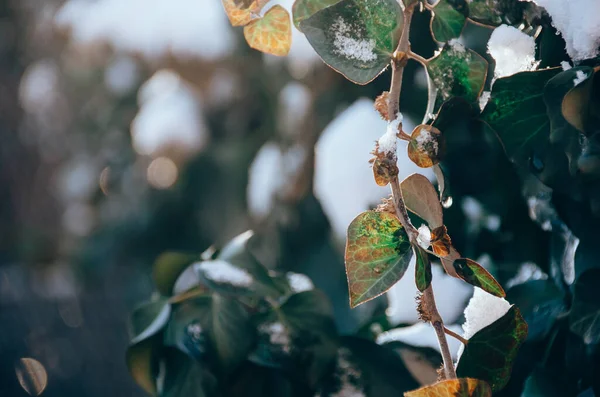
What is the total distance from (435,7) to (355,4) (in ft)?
0.13

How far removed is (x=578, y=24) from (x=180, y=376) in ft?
0.77

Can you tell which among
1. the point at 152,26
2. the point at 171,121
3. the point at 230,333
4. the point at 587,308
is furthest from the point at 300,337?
the point at 152,26

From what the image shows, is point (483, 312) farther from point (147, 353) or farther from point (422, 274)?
point (147, 353)

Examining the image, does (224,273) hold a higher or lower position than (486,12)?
lower

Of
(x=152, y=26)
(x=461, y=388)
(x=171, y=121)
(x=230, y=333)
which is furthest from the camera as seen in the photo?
(x=152, y=26)

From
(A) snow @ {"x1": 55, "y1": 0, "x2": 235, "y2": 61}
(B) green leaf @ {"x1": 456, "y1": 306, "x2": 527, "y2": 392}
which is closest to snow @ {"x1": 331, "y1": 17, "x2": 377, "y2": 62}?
(B) green leaf @ {"x1": 456, "y1": 306, "x2": 527, "y2": 392}

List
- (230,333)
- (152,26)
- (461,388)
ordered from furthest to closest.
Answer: (152,26)
(230,333)
(461,388)

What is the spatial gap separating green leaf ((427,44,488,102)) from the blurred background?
0.08 feet

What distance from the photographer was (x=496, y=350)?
0.67ft

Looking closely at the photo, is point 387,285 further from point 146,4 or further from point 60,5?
point 60,5

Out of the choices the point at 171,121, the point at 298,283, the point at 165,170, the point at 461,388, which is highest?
the point at 461,388

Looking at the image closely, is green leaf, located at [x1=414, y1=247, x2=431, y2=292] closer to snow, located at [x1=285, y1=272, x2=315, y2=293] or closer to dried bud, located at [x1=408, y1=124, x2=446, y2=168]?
dried bud, located at [x1=408, y1=124, x2=446, y2=168]

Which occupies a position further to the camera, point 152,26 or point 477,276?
point 152,26

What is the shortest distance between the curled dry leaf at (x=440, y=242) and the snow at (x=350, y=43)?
6 centimetres
